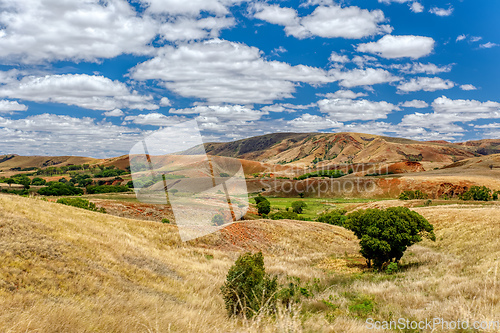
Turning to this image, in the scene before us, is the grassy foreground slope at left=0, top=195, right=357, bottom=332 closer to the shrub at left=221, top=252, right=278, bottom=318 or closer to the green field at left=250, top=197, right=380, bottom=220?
the shrub at left=221, top=252, right=278, bottom=318

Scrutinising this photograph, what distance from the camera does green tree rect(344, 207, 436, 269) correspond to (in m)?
24.8

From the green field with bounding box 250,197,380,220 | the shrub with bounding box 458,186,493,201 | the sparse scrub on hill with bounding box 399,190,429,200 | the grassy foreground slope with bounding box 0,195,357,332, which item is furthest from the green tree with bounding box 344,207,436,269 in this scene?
the sparse scrub on hill with bounding box 399,190,429,200

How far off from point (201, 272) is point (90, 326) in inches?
445

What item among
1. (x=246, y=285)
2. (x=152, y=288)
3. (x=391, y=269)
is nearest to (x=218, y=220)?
(x=391, y=269)

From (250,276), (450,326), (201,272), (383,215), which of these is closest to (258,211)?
(383,215)

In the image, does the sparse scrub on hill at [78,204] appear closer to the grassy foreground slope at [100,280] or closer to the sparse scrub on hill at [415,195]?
the grassy foreground slope at [100,280]

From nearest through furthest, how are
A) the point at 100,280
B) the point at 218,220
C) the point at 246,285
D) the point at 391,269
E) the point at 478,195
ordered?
the point at 100,280, the point at 246,285, the point at 391,269, the point at 218,220, the point at 478,195

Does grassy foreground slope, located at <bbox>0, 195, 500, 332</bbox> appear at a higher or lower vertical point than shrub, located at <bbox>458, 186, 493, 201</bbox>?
higher

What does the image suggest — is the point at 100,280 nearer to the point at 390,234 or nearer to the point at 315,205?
the point at 390,234

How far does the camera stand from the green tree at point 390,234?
24.8 metres

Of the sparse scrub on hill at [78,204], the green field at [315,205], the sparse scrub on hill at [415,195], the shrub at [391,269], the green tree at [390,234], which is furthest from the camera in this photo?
the sparse scrub on hill at [415,195]

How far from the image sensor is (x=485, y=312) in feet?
23.2

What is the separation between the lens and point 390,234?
82.3 feet

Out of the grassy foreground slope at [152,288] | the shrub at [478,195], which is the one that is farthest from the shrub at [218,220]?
the shrub at [478,195]
